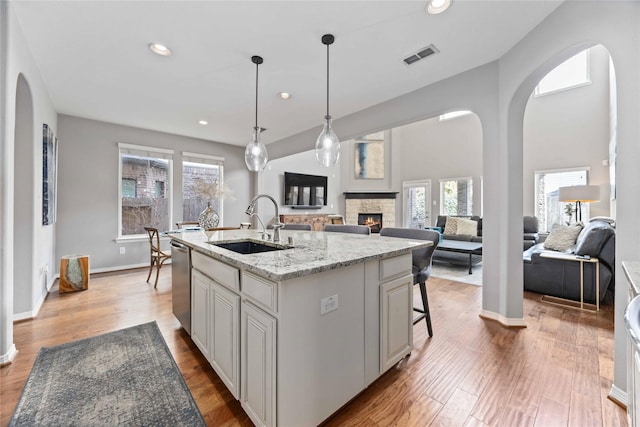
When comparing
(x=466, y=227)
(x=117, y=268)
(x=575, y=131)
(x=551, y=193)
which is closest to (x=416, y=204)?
(x=466, y=227)

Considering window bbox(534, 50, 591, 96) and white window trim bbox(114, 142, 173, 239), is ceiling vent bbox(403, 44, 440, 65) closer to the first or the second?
white window trim bbox(114, 142, 173, 239)

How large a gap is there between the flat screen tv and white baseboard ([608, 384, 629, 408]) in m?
5.95

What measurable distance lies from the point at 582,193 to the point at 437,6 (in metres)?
4.52

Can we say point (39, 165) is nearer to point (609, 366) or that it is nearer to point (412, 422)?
point (412, 422)

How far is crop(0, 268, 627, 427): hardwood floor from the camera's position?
1436 millimetres

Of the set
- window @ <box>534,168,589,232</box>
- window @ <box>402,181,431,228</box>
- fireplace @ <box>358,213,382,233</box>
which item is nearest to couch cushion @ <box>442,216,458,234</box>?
window @ <box>402,181,431,228</box>

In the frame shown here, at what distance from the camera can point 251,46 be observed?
234cm

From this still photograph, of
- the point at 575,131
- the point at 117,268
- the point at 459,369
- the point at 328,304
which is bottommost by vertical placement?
the point at 459,369

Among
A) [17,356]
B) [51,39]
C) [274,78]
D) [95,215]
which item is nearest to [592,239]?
[274,78]

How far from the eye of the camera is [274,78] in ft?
9.57

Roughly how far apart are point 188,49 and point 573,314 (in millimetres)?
4641

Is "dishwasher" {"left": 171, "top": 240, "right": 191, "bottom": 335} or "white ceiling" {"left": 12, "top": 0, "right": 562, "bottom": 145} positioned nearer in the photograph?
"white ceiling" {"left": 12, "top": 0, "right": 562, "bottom": 145}

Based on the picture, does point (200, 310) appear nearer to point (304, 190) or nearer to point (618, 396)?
point (618, 396)

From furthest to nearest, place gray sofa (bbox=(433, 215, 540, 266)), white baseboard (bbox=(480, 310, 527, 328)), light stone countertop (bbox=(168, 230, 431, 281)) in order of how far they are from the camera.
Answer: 1. gray sofa (bbox=(433, 215, 540, 266))
2. white baseboard (bbox=(480, 310, 527, 328))
3. light stone countertop (bbox=(168, 230, 431, 281))
